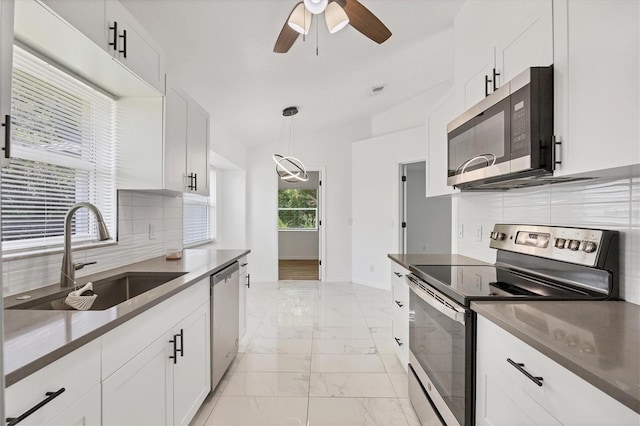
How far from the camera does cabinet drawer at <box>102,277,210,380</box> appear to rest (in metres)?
1.11

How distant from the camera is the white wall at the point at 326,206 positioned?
588 cm

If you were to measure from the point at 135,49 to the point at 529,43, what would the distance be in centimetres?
195

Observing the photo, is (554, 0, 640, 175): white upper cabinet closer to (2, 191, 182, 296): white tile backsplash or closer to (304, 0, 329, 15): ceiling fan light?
(304, 0, 329, 15): ceiling fan light

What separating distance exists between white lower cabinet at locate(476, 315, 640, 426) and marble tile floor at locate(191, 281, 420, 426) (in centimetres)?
96

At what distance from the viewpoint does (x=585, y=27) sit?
1.16m

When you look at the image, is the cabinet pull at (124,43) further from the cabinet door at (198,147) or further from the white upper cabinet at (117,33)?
the cabinet door at (198,147)

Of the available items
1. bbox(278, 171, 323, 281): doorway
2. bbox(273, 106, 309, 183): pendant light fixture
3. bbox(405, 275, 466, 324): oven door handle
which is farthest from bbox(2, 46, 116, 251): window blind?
bbox(278, 171, 323, 281): doorway

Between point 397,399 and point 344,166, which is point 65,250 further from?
point 344,166

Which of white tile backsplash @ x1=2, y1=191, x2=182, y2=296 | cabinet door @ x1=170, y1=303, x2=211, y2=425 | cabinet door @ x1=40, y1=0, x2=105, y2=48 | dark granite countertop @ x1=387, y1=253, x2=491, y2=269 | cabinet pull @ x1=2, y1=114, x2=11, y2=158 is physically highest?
cabinet door @ x1=40, y1=0, x2=105, y2=48

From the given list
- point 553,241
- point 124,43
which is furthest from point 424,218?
point 124,43

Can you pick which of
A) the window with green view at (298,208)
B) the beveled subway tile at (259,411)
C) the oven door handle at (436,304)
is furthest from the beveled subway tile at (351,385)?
the window with green view at (298,208)

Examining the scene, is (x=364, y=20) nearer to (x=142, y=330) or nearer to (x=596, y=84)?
(x=596, y=84)

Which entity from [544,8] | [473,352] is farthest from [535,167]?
[473,352]

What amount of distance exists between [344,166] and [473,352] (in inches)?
189
